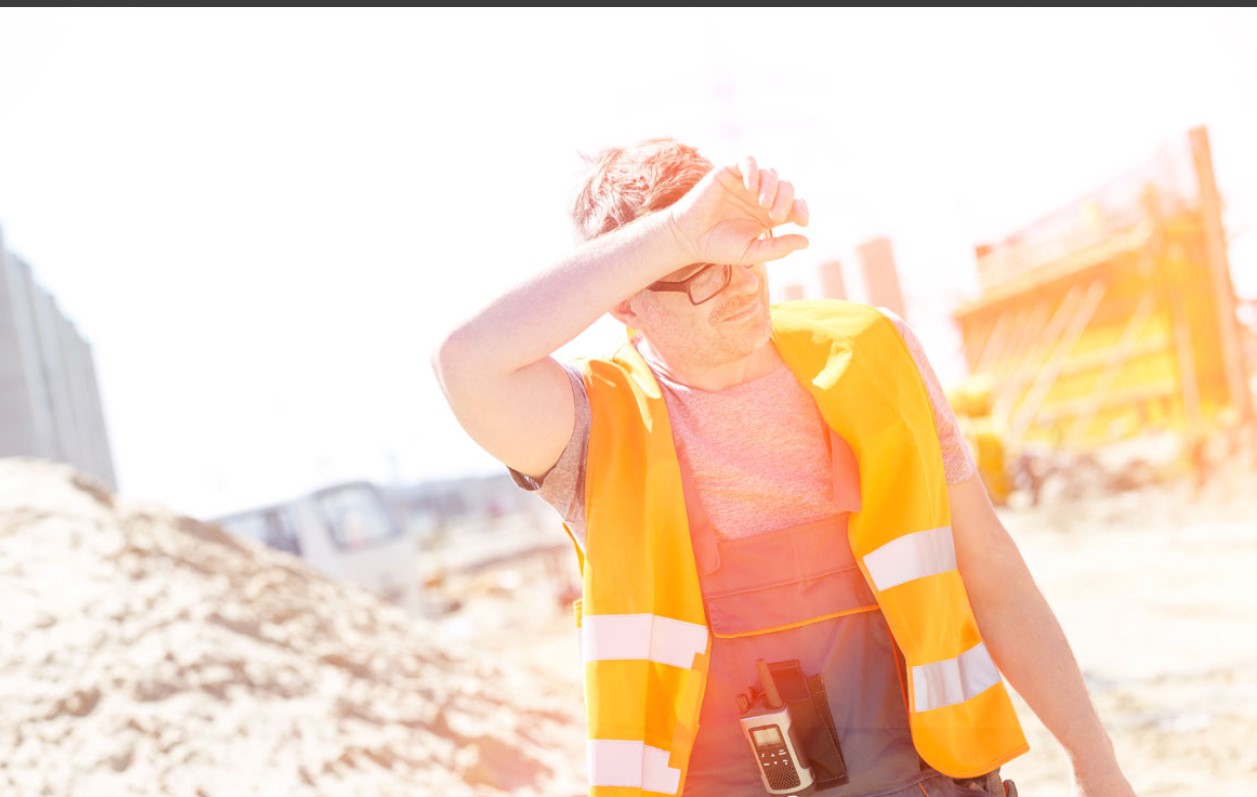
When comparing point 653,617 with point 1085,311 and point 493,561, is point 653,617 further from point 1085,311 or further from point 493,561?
point 493,561

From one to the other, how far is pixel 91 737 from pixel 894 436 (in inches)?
116

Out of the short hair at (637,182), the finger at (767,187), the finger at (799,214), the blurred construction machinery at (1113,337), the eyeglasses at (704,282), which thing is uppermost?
the short hair at (637,182)

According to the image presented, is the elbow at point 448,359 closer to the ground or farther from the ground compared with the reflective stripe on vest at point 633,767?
farther from the ground

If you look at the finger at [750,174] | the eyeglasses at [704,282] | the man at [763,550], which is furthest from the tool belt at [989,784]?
the finger at [750,174]

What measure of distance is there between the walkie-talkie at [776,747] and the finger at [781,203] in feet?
2.32

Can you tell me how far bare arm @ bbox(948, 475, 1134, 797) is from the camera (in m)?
1.67

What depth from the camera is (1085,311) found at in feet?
41.4

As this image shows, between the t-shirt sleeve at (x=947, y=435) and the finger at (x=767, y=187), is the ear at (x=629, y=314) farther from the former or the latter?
the t-shirt sleeve at (x=947, y=435)

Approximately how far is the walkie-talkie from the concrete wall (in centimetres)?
2044

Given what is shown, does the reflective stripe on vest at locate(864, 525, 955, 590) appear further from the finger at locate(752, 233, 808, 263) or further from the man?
the finger at locate(752, 233, 808, 263)

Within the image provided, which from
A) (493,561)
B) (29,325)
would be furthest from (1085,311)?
(29,325)

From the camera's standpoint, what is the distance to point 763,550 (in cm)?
169

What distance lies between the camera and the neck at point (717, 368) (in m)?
1.75

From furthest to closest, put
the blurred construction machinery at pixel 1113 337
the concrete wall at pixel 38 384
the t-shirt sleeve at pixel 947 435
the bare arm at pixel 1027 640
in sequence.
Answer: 1. the concrete wall at pixel 38 384
2. the blurred construction machinery at pixel 1113 337
3. the t-shirt sleeve at pixel 947 435
4. the bare arm at pixel 1027 640
